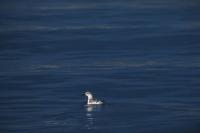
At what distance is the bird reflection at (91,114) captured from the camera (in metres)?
32.6

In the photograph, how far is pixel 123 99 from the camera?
117 feet

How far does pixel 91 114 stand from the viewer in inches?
1352

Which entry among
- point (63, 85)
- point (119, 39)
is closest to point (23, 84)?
point (63, 85)

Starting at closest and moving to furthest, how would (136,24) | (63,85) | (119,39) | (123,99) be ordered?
(123,99)
(63,85)
(119,39)
(136,24)

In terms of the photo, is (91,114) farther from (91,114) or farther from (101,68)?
(101,68)

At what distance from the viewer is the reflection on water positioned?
107ft

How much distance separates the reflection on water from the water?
0.03 meters

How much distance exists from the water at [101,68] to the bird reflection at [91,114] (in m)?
0.03

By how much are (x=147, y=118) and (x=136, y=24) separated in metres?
20.3

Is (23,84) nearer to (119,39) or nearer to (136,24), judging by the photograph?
(119,39)

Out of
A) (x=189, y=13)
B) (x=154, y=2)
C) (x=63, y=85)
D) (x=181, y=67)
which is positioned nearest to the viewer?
(x=63, y=85)

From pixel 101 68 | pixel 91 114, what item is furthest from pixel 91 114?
pixel 101 68

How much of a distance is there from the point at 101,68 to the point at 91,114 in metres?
7.36

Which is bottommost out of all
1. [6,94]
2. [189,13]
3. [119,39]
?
[6,94]
